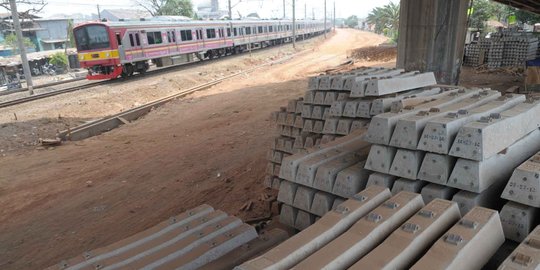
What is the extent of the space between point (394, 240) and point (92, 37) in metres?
21.4

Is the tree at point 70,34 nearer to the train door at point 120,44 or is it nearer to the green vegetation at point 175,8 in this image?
the green vegetation at point 175,8

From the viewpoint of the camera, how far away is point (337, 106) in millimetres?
4887

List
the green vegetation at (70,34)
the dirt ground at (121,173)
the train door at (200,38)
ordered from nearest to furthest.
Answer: the dirt ground at (121,173), the train door at (200,38), the green vegetation at (70,34)

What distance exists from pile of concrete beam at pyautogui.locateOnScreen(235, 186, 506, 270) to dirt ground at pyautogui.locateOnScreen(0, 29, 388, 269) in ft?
11.3

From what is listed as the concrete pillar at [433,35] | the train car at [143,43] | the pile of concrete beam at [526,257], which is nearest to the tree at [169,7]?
the train car at [143,43]

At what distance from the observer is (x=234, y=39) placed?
3350cm

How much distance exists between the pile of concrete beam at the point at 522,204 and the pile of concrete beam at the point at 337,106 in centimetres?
197

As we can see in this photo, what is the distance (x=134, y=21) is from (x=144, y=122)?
1096 cm

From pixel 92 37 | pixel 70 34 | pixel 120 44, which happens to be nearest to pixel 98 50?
pixel 92 37

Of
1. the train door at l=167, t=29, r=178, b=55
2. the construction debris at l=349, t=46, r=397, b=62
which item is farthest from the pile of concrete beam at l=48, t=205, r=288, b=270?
the construction debris at l=349, t=46, r=397, b=62

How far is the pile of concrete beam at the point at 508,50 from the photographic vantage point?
2075cm

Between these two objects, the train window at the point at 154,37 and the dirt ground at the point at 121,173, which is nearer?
the dirt ground at the point at 121,173

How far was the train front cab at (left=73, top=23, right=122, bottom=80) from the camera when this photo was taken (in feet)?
65.6

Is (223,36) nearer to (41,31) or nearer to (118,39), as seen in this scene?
(118,39)
